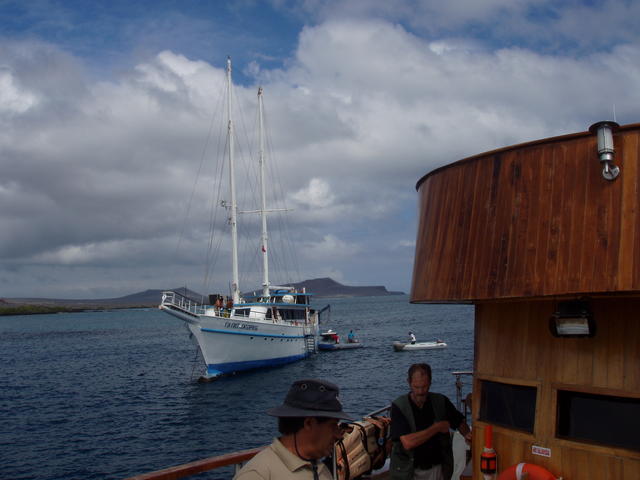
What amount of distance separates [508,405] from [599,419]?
787mm

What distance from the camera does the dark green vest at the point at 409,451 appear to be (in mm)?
4758

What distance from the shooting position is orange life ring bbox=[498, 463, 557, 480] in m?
4.23

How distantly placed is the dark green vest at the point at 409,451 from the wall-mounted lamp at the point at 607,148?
2399 millimetres

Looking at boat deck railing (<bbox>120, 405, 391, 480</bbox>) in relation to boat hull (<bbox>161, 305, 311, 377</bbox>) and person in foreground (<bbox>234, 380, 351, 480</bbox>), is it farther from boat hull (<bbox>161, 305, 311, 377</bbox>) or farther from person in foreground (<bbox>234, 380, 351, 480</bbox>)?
boat hull (<bbox>161, 305, 311, 377</bbox>)

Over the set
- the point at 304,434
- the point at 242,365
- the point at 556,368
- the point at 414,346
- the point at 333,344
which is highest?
the point at 556,368

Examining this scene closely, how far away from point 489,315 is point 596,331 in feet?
3.57

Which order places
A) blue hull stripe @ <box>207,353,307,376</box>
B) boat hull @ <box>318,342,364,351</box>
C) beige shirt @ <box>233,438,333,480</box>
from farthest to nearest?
boat hull @ <box>318,342,364,351</box>, blue hull stripe @ <box>207,353,307,376</box>, beige shirt @ <box>233,438,333,480</box>

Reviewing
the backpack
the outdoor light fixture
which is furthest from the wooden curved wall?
the backpack

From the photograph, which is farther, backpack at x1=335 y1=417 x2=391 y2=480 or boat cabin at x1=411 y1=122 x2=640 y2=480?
backpack at x1=335 y1=417 x2=391 y2=480

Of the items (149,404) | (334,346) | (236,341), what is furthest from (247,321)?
(334,346)

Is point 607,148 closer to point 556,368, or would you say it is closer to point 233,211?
point 556,368

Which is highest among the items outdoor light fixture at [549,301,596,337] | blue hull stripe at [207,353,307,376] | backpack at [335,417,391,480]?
outdoor light fixture at [549,301,596,337]

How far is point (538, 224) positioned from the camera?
3.93m

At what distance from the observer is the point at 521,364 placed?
4664 mm
